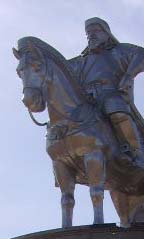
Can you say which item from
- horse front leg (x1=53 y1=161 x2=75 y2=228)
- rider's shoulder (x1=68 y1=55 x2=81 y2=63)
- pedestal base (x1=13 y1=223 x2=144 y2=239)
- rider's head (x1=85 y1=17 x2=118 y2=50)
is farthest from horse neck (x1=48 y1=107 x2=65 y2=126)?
pedestal base (x1=13 y1=223 x2=144 y2=239)

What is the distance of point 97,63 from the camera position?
41.4 ft

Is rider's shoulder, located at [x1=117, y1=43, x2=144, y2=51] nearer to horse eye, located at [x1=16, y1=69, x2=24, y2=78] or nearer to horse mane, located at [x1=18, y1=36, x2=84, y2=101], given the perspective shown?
horse mane, located at [x1=18, y1=36, x2=84, y2=101]

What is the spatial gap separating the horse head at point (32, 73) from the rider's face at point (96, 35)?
1287 millimetres

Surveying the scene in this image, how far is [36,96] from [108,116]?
43.1 inches

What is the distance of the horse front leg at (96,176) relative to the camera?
11.4 metres

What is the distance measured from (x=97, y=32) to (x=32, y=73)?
1637mm

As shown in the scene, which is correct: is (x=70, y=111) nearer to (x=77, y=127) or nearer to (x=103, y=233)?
(x=77, y=127)

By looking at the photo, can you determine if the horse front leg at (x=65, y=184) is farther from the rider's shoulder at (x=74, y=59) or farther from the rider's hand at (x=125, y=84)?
the rider's shoulder at (x=74, y=59)

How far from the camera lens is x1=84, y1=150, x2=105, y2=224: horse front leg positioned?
11367mm

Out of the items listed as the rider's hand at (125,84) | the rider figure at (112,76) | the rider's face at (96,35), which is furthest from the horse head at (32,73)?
the rider's face at (96,35)

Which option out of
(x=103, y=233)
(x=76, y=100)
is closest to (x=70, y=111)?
(x=76, y=100)

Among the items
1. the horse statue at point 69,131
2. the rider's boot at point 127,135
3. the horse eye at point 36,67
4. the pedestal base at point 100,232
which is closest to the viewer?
the pedestal base at point 100,232

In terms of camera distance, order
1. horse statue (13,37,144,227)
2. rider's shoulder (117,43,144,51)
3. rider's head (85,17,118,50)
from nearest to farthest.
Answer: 1. horse statue (13,37,144,227)
2. rider's shoulder (117,43,144,51)
3. rider's head (85,17,118,50)

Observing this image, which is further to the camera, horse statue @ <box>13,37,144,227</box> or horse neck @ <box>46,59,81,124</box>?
horse neck @ <box>46,59,81,124</box>
